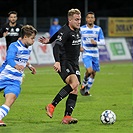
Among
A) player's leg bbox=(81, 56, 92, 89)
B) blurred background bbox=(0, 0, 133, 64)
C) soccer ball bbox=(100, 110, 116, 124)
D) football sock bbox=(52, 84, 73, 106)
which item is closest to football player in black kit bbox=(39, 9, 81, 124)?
football sock bbox=(52, 84, 73, 106)

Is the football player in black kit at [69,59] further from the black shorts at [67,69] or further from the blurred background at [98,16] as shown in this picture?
the blurred background at [98,16]

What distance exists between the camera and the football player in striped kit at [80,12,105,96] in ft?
55.0

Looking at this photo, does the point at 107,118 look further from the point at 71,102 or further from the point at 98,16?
the point at 98,16

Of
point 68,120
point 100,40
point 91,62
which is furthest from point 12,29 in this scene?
point 68,120

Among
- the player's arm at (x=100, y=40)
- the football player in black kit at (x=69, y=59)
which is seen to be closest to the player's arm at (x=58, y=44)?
the football player in black kit at (x=69, y=59)

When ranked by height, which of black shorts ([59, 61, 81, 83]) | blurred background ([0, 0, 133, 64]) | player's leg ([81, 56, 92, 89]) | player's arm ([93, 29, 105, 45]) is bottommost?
blurred background ([0, 0, 133, 64])

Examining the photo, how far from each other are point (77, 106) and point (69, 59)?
2783mm

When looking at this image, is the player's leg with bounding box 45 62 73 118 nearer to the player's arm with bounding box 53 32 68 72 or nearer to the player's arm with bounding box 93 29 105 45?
the player's arm with bounding box 53 32 68 72

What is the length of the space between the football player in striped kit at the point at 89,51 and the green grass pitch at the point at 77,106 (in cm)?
38

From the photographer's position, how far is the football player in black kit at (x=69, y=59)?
36.5 ft

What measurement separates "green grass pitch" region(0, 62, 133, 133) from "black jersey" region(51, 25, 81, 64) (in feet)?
4.16

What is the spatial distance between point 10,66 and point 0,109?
82 centimetres

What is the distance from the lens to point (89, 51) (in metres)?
17.0

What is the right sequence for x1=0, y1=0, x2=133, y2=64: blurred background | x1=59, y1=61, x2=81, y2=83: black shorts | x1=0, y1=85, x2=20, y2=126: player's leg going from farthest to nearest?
x1=0, y1=0, x2=133, y2=64: blurred background
x1=59, y1=61, x2=81, y2=83: black shorts
x1=0, y1=85, x2=20, y2=126: player's leg
